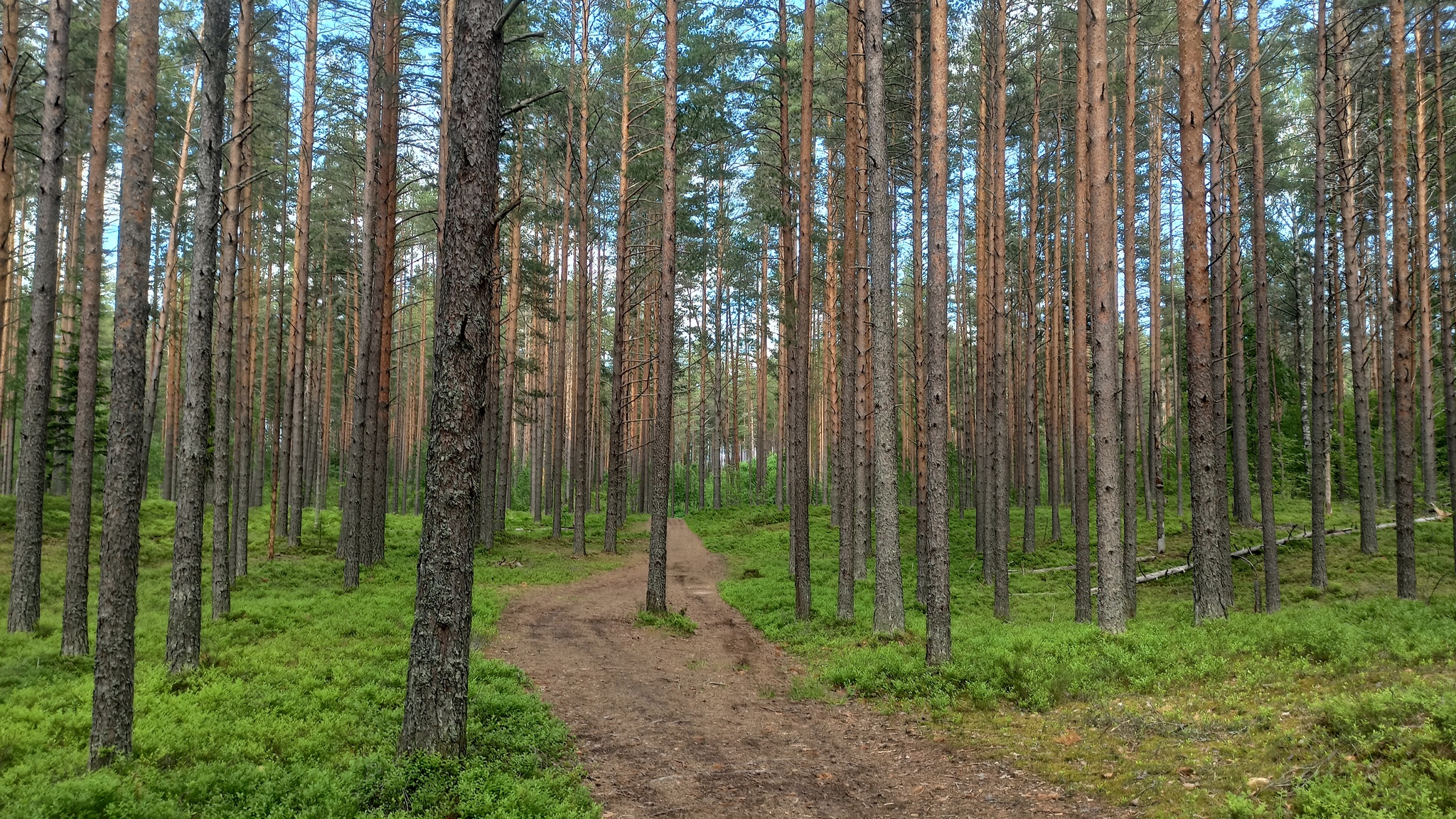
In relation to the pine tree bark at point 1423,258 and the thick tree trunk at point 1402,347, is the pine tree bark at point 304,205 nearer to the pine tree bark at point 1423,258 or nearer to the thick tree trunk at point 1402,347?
the thick tree trunk at point 1402,347

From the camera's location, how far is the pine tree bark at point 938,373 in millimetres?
8898

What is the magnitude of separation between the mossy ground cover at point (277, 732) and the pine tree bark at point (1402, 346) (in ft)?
43.7

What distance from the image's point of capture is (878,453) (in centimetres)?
1083

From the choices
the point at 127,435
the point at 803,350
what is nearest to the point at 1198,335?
the point at 803,350

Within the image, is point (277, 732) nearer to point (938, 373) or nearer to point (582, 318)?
point (938, 373)

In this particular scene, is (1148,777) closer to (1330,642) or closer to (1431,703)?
(1431,703)

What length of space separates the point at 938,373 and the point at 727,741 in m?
5.23

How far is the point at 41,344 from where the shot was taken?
998 centimetres

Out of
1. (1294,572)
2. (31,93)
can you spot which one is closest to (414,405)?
(31,93)

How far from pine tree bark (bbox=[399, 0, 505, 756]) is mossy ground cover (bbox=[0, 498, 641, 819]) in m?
0.51

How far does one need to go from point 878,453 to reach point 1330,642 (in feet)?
18.9

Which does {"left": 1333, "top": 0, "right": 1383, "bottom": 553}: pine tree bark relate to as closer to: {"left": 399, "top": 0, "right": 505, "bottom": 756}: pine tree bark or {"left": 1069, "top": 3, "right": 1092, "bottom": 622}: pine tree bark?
{"left": 1069, "top": 3, "right": 1092, "bottom": 622}: pine tree bark

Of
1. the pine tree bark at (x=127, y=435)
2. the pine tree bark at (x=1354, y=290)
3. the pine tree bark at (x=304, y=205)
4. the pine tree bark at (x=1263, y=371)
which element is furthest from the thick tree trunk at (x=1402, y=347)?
the pine tree bark at (x=304, y=205)

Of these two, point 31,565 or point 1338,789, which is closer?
point 1338,789
